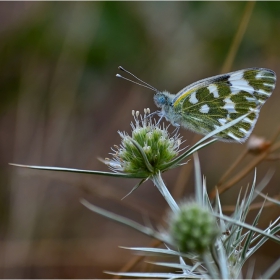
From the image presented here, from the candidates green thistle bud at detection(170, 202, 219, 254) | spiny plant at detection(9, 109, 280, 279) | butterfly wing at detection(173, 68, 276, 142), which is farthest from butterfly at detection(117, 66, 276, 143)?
green thistle bud at detection(170, 202, 219, 254)

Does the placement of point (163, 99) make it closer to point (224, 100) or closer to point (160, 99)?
point (160, 99)

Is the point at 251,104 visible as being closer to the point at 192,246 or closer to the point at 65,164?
the point at 192,246

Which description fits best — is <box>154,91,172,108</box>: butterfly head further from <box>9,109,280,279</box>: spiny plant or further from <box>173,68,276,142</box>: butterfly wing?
<box>9,109,280,279</box>: spiny plant

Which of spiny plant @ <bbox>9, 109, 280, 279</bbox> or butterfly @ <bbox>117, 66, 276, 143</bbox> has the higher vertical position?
butterfly @ <bbox>117, 66, 276, 143</bbox>

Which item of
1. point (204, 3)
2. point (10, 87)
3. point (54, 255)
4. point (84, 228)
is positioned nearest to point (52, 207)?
point (84, 228)

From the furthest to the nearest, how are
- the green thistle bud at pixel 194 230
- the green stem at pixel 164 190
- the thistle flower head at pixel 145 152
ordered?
the thistle flower head at pixel 145 152 < the green stem at pixel 164 190 < the green thistle bud at pixel 194 230

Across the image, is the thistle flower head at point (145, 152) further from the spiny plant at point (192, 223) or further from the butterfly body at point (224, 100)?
the butterfly body at point (224, 100)

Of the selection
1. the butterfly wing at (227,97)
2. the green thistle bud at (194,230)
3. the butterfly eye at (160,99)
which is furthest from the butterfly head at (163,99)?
Result: the green thistle bud at (194,230)
